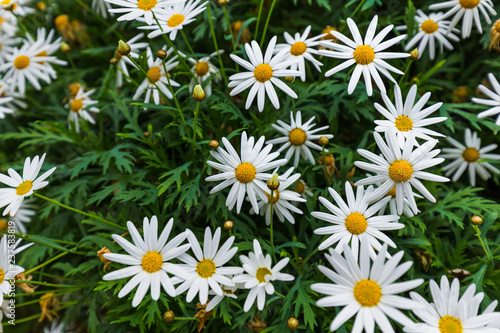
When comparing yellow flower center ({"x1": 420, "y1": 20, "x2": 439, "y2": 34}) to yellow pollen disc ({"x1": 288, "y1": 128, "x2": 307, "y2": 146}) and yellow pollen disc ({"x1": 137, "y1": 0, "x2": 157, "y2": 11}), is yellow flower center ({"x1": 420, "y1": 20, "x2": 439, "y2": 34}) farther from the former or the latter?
yellow pollen disc ({"x1": 137, "y1": 0, "x2": 157, "y2": 11})

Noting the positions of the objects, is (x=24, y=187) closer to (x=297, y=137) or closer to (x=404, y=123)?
(x=297, y=137)

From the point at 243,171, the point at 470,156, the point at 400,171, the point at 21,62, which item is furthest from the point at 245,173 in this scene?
the point at 21,62

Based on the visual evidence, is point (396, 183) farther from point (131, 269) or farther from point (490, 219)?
point (131, 269)

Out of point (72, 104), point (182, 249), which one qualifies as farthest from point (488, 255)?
point (72, 104)

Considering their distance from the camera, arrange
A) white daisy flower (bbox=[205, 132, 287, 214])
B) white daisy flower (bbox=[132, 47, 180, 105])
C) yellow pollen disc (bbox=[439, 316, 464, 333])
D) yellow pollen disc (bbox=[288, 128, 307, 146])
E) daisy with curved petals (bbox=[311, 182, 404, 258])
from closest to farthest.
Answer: yellow pollen disc (bbox=[439, 316, 464, 333]), daisy with curved petals (bbox=[311, 182, 404, 258]), white daisy flower (bbox=[205, 132, 287, 214]), yellow pollen disc (bbox=[288, 128, 307, 146]), white daisy flower (bbox=[132, 47, 180, 105])

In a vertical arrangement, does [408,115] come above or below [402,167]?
above

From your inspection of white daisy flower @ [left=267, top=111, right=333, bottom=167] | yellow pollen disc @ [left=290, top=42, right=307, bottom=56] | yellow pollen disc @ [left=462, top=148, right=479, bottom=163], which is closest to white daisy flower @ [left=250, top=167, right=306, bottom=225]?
white daisy flower @ [left=267, top=111, right=333, bottom=167]
